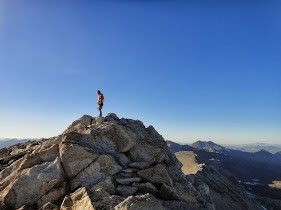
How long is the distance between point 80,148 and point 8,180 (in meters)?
6.35

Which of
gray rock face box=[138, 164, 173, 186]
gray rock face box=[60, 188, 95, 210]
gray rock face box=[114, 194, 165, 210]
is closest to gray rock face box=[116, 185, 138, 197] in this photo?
gray rock face box=[138, 164, 173, 186]

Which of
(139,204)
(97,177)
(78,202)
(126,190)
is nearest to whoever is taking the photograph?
(139,204)

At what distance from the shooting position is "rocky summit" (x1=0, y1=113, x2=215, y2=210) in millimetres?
19094

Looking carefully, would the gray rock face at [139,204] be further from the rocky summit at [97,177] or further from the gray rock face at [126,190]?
the gray rock face at [126,190]

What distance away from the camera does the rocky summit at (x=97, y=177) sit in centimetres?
1909

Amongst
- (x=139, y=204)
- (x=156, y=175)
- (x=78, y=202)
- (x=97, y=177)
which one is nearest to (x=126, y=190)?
(x=97, y=177)

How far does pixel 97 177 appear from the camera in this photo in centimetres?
2234

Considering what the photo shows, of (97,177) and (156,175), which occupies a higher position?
(156,175)

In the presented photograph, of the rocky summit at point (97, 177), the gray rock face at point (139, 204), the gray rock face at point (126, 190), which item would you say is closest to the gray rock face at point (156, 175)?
the rocky summit at point (97, 177)

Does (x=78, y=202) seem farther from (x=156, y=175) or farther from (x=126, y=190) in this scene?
(x=156, y=175)

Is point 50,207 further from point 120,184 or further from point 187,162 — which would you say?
point 187,162

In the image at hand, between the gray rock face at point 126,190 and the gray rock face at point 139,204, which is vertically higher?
the gray rock face at point 126,190

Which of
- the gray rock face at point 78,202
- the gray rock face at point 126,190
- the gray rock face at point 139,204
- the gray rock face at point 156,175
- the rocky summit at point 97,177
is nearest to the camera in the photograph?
the gray rock face at point 139,204

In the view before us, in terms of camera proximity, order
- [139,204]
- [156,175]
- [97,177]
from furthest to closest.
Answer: [156,175]
[97,177]
[139,204]
